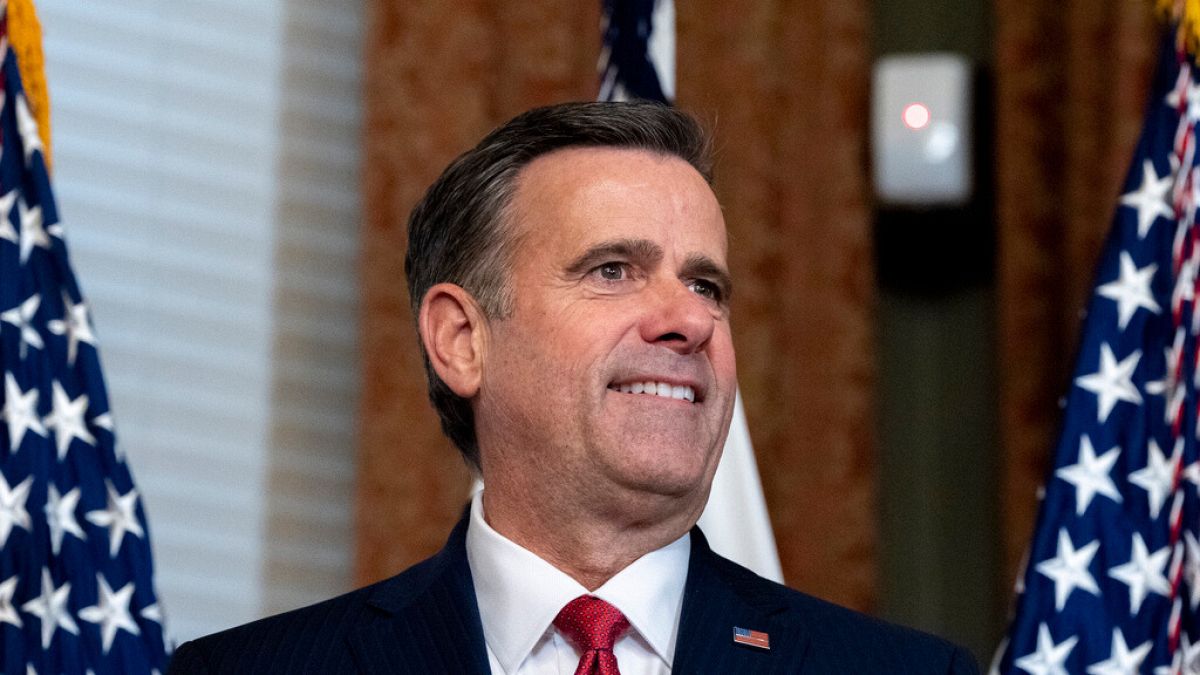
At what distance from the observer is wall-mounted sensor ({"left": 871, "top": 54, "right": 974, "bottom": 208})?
4.47 m

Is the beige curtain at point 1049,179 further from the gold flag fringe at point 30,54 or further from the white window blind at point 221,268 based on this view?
the gold flag fringe at point 30,54

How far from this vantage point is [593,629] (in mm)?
2275

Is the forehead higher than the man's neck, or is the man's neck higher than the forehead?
the forehead

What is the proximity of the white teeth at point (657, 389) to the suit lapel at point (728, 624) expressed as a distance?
0.22 meters

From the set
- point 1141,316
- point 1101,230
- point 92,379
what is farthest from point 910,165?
point 92,379

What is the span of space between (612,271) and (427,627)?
54 cm

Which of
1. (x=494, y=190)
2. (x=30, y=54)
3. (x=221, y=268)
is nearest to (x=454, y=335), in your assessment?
(x=494, y=190)

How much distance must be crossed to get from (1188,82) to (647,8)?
1.12 meters

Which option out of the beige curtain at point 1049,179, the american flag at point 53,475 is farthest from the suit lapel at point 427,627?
the beige curtain at point 1049,179

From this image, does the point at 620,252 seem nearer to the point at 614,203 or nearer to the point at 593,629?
the point at 614,203

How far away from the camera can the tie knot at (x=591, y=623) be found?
7.43 ft

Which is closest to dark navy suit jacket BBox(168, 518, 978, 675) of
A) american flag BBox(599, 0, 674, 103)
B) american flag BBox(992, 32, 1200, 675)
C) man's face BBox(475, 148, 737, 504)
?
man's face BBox(475, 148, 737, 504)

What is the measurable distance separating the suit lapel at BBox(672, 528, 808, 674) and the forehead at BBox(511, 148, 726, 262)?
1.47 ft

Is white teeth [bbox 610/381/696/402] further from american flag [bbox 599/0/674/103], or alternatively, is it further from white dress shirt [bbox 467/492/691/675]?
american flag [bbox 599/0/674/103]
